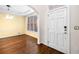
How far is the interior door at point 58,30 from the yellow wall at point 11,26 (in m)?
4.73

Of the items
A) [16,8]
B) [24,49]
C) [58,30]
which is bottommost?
[24,49]

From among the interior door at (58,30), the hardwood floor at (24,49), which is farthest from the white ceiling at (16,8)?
the hardwood floor at (24,49)

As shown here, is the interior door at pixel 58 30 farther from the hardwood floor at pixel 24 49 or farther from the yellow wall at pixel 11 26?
the yellow wall at pixel 11 26

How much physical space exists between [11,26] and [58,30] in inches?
224

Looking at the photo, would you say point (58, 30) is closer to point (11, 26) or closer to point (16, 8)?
point (16, 8)

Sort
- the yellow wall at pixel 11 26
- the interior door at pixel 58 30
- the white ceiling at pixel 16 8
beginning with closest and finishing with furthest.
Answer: the interior door at pixel 58 30, the white ceiling at pixel 16 8, the yellow wall at pixel 11 26

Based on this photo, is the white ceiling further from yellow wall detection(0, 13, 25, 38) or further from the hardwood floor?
the hardwood floor

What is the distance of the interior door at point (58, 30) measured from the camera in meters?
3.56

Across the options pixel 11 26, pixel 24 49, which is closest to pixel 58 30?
pixel 24 49

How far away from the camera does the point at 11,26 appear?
27.5 ft

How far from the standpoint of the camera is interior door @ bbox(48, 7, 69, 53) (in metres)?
3.56

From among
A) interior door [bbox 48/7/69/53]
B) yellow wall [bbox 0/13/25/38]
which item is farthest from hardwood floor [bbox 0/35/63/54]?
yellow wall [bbox 0/13/25/38]
